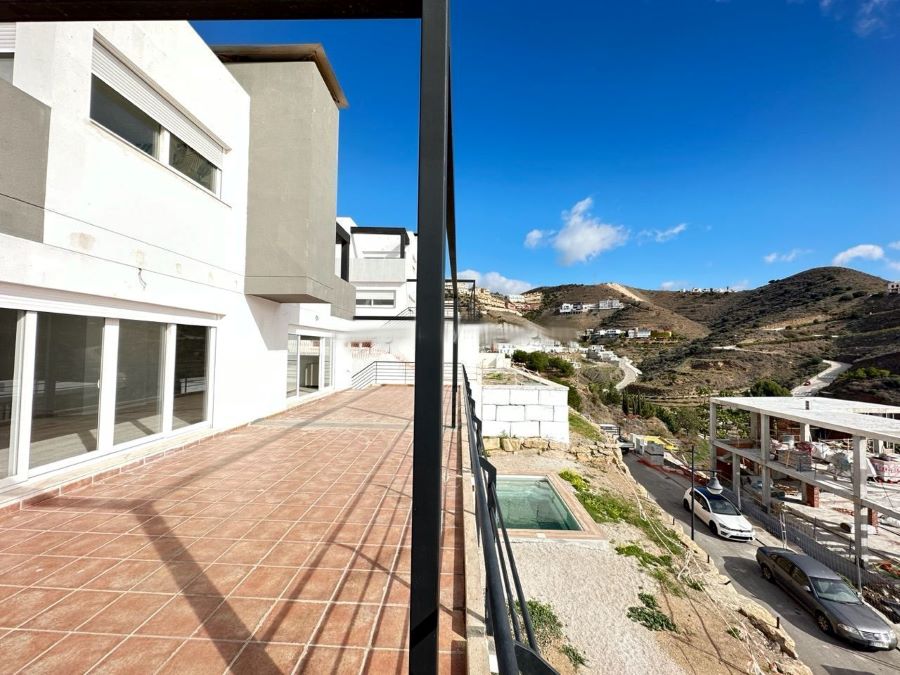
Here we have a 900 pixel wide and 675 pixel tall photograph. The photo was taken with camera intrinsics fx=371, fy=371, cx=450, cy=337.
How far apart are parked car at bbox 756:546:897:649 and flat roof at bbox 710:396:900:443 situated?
561 centimetres

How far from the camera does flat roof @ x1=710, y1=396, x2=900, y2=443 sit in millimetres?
12945

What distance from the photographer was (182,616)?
6.55 ft

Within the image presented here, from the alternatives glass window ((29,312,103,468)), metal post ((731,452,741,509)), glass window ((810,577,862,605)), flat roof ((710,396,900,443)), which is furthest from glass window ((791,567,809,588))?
glass window ((29,312,103,468))

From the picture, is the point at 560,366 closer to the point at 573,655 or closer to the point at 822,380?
the point at 573,655

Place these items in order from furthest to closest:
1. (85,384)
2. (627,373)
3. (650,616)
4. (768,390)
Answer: (627,373), (768,390), (650,616), (85,384)

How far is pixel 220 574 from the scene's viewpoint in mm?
2348

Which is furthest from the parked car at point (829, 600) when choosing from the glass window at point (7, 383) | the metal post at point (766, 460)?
the glass window at point (7, 383)

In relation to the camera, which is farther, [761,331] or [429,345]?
[761,331]

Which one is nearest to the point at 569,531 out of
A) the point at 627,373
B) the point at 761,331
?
the point at 627,373

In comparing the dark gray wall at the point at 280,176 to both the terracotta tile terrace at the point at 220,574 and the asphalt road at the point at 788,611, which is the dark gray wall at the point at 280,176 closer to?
the terracotta tile terrace at the point at 220,574

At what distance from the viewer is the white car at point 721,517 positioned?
13922mm

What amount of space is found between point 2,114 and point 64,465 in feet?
10.3

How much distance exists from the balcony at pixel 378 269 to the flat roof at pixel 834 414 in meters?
18.9

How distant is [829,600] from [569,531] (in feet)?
23.2
